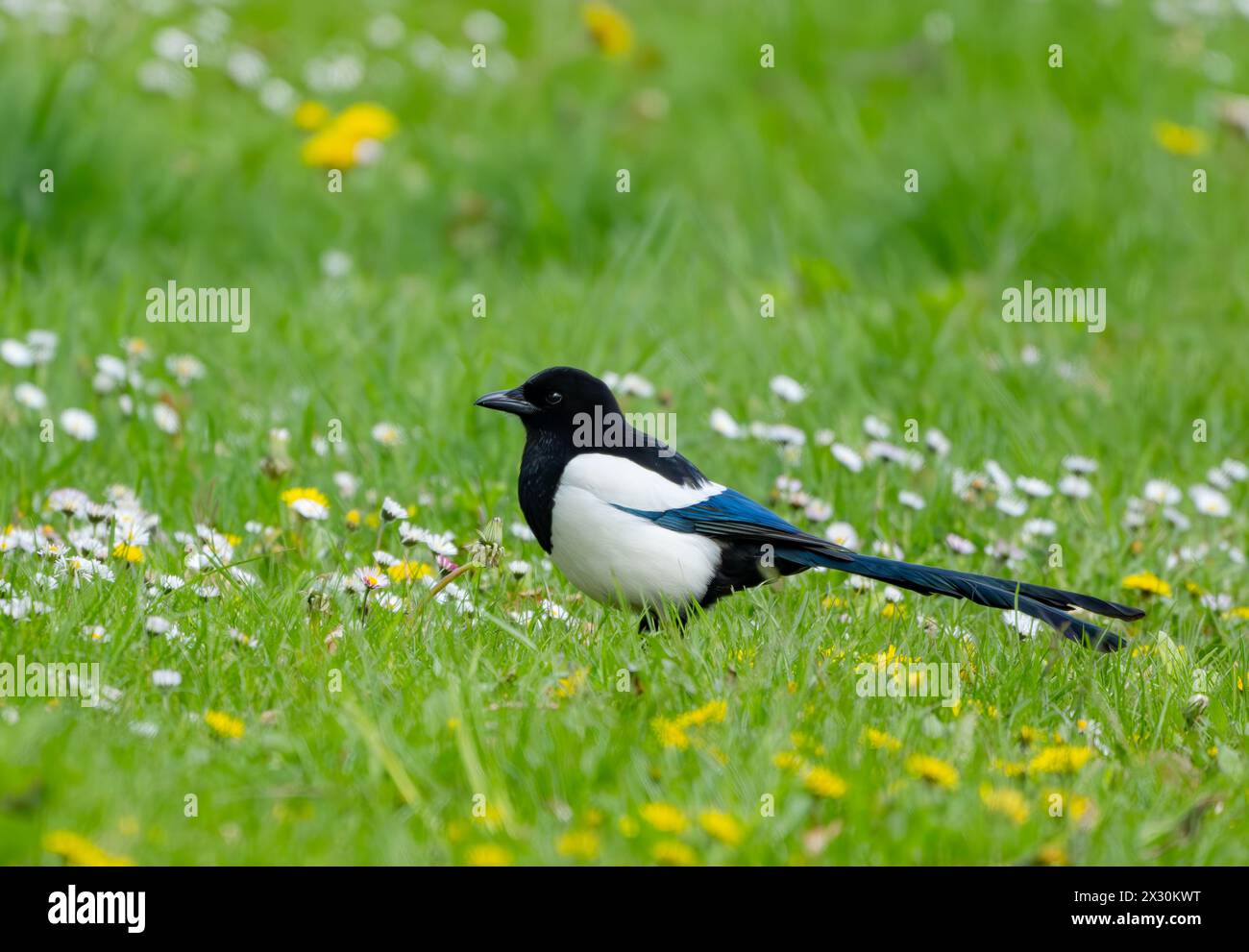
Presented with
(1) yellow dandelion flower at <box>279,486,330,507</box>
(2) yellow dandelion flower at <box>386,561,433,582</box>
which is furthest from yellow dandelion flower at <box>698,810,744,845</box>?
(1) yellow dandelion flower at <box>279,486,330,507</box>

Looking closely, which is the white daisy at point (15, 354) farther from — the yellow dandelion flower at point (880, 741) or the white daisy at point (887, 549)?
the yellow dandelion flower at point (880, 741)

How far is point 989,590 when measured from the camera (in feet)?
11.1

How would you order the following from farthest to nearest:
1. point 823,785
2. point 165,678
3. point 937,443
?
point 937,443 → point 165,678 → point 823,785

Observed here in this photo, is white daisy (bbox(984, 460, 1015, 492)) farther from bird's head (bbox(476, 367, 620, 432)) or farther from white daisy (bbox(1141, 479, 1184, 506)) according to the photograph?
bird's head (bbox(476, 367, 620, 432))

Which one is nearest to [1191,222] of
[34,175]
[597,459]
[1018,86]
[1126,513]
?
[1018,86]

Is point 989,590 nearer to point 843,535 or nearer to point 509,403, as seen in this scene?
point 843,535

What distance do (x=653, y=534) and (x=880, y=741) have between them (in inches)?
32.4

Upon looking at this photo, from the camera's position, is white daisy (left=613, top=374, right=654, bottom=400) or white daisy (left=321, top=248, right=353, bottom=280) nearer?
white daisy (left=613, top=374, right=654, bottom=400)

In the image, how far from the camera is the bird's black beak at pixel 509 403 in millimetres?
3561

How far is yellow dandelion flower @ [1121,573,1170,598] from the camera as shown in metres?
3.92

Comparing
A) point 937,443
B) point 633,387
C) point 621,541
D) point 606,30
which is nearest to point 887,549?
point 937,443

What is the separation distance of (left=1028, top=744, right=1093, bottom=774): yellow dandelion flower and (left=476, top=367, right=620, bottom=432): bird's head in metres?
1.34
